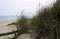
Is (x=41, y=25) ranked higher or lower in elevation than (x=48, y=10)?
lower

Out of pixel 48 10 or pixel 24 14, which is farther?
pixel 24 14

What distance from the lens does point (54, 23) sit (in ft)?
13.6

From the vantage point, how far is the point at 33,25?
4559 millimetres

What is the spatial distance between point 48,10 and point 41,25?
0.45 m

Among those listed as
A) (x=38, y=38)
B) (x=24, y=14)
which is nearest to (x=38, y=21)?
(x=38, y=38)

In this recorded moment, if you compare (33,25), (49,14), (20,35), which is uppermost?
(49,14)

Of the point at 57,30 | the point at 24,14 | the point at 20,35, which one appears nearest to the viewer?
the point at 57,30

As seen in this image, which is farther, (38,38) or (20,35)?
(20,35)

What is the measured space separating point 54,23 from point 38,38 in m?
0.54

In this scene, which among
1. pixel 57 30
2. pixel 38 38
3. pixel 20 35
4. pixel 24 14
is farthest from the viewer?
pixel 24 14

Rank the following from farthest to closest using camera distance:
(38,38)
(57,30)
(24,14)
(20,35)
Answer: (24,14)
(20,35)
(38,38)
(57,30)

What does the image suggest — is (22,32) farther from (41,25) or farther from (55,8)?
(55,8)

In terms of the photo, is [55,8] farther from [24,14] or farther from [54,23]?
[24,14]

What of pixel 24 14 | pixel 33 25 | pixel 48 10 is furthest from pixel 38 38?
pixel 24 14
